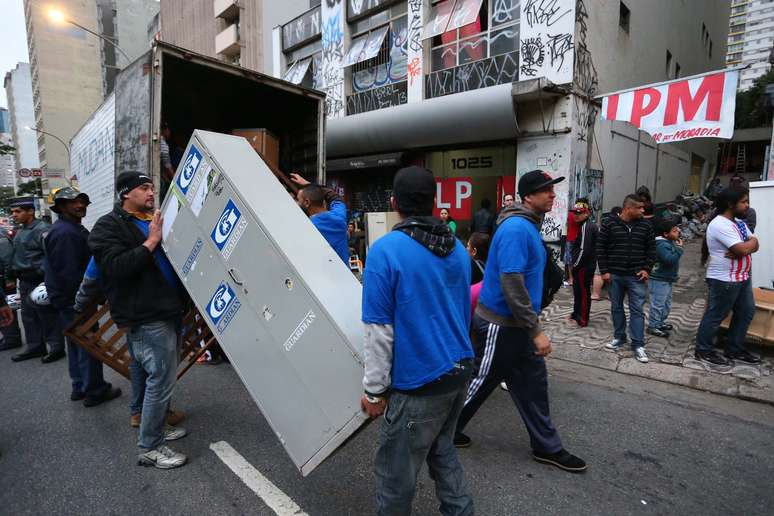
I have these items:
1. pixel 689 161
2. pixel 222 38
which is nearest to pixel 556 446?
pixel 689 161

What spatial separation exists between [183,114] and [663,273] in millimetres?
6836

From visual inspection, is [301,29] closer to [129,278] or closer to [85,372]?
[85,372]

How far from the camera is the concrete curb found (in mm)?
3922

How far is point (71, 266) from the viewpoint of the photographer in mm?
4039

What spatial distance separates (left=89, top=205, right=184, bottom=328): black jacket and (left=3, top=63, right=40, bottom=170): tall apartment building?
103m

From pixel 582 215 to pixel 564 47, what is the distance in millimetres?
4938

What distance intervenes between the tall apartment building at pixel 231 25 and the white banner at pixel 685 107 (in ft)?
46.7

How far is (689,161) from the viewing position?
1902cm

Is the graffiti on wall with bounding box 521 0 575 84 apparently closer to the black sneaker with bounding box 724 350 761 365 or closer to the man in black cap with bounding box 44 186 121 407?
the black sneaker with bounding box 724 350 761 365

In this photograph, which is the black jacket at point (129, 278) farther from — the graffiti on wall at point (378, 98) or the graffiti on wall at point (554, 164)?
the graffiti on wall at point (378, 98)

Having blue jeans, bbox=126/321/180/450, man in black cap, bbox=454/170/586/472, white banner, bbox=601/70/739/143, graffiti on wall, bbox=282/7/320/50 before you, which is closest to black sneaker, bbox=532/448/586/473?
man in black cap, bbox=454/170/586/472

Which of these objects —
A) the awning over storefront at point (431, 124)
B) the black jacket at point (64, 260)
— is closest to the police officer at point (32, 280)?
the black jacket at point (64, 260)

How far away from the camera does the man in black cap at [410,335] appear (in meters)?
1.72

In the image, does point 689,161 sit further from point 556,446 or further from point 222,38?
point 222,38
